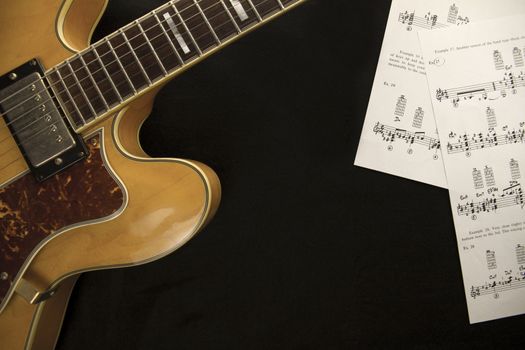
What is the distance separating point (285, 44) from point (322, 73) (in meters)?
0.10

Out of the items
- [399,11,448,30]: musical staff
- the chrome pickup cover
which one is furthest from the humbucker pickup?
[399,11,448,30]: musical staff

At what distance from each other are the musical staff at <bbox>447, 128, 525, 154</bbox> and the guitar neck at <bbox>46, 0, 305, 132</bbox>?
0.50 m

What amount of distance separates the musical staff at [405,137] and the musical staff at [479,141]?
4 cm

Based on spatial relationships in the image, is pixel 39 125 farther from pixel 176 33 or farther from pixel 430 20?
pixel 430 20

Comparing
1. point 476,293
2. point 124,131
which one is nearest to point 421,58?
point 476,293

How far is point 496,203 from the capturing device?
2.86ft

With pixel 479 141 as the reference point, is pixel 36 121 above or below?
above

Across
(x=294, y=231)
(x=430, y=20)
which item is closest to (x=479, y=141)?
(x=430, y=20)

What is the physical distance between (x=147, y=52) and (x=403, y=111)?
0.55 m

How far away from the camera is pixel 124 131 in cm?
70

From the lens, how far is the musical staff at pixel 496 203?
34.1 inches

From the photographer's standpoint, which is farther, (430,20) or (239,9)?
(430,20)

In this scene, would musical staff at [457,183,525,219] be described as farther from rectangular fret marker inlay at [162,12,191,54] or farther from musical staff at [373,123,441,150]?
rectangular fret marker inlay at [162,12,191,54]

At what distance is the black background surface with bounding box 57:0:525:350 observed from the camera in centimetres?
88
